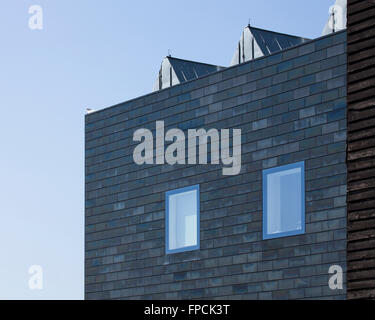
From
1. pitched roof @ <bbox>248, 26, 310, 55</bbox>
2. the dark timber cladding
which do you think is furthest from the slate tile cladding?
the dark timber cladding

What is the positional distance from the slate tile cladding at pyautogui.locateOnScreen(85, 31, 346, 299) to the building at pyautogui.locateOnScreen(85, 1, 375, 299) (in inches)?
1.2

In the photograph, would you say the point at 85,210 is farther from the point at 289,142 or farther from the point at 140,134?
the point at 289,142

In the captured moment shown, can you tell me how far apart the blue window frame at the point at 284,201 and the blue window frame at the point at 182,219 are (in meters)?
2.61

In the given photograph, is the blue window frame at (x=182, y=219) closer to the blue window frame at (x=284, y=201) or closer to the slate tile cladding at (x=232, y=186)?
the slate tile cladding at (x=232, y=186)

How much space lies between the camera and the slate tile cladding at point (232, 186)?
78.9 feet

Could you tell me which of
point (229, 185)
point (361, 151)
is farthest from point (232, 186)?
point (361, 151)

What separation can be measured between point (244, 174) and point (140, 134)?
14.2ft

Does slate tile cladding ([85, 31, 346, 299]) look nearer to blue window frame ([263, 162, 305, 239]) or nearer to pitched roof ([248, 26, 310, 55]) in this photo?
blue window frame ([263, 162, 305, 239])

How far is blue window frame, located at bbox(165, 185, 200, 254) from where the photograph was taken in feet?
89.8

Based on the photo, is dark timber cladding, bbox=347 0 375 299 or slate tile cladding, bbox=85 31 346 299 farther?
slate tile cladding, bbox=85 31 346 299

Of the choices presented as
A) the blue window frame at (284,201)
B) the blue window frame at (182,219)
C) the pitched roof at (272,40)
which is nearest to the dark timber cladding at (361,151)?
the blue window frame at (284,201)

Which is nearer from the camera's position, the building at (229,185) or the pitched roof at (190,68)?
the building at (229,185)

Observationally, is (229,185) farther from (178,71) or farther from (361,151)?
(361,151)

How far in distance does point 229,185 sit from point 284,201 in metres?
2.11
